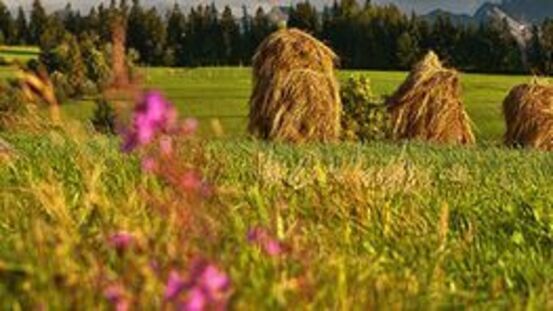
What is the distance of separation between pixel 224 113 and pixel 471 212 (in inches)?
2958

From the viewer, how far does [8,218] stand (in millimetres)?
5293

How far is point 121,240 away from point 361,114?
81.4ft

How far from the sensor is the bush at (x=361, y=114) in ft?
Answer: 88.0

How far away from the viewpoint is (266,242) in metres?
3.72

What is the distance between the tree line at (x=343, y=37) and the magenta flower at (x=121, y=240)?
121018mm

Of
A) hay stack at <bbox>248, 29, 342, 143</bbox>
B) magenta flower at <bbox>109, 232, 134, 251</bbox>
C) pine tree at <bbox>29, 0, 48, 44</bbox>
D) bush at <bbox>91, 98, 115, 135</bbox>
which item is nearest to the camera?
magenta flower at <bbox>109, 232, 134, 251</bbox>

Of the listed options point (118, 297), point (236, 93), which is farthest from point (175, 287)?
point (236, 93)

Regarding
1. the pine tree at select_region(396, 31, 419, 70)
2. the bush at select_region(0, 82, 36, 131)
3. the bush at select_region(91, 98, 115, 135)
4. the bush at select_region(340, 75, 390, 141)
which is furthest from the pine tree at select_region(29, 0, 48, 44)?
the bush at select_region(0, 82, 36, 131)

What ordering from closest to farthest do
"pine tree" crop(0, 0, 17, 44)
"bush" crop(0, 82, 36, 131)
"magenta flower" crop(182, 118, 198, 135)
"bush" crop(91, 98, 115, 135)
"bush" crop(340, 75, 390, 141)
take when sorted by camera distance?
"magenta flower" crop(182, 118, 198, 135)
"bush" crop(91, 98, 115, 135)
"bush" crop(0, 82, 36, 131)
"bush" crop(340, 75, 390, 141)
"pine tree" crop(0, 0, 17, 44)

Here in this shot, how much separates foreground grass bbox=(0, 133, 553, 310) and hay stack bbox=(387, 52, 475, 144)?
17087 mm

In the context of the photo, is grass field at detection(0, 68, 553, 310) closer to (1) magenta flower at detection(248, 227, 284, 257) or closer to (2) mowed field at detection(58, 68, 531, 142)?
(1) magenta flower at detection(248, 227, 284, 257)

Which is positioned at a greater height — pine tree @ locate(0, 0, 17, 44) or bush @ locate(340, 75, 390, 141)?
bush @ locate(340, 75, 390, 141)

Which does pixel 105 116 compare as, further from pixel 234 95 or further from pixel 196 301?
pixel 234 95

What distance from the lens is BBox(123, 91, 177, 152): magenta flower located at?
9.23ft
